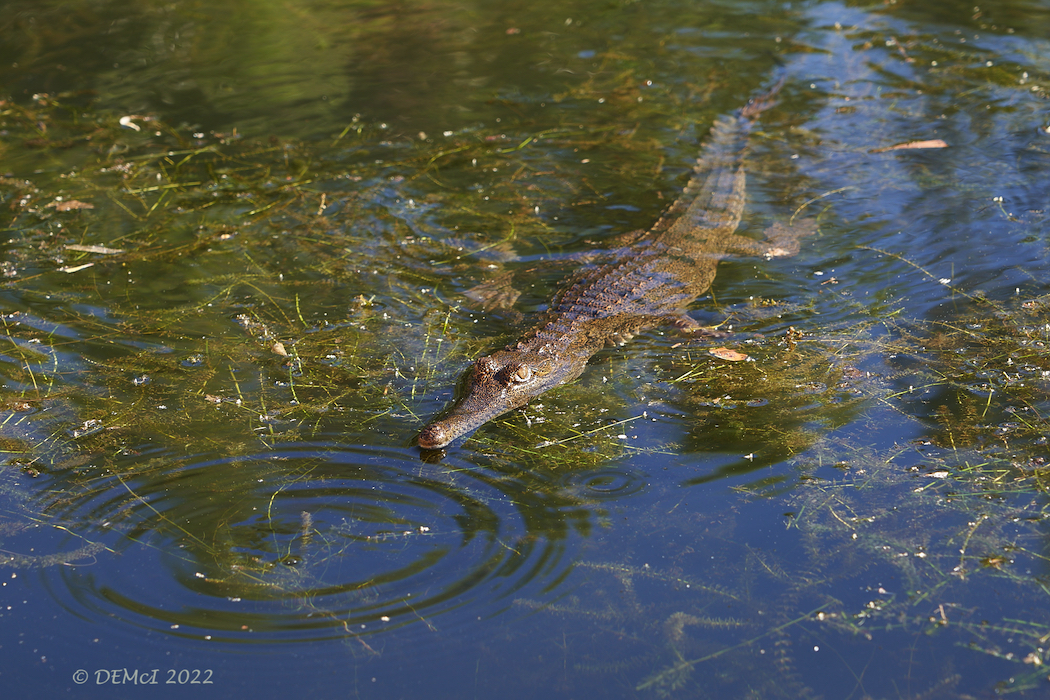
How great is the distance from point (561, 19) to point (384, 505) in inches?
351

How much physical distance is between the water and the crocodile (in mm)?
151

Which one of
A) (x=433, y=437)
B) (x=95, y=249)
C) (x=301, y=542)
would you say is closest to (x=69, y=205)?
(x=95, y=249)

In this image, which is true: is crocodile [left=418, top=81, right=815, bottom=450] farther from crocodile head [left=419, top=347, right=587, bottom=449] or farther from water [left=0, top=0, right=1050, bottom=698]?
water [left=0, top=0, right=1050, bottom=698]

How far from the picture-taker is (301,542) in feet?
11.2

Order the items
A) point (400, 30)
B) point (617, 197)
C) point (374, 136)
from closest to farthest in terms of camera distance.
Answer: point (617, 197) → point (374, 136) → point (400, 30)

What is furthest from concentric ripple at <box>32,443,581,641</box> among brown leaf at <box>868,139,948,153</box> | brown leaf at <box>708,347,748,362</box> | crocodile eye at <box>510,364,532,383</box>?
brown leaf at <box>868,139,948,153</box>

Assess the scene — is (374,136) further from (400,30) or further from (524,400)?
(524,400)

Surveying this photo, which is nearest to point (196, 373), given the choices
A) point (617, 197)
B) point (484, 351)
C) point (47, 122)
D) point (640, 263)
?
point (484, 351)

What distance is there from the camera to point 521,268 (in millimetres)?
5949

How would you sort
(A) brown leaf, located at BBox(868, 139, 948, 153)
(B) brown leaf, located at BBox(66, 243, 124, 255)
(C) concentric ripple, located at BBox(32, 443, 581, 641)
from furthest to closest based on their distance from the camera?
(A) brown leaf, located at BBox(868, 139, 948, 153) < (B) brown leaf, located at BBox(66, 243, 124, 255) < (C) concentric ripple, located at BBox(32, 443, 581, 641)

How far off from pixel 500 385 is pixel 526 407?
0.20 meters

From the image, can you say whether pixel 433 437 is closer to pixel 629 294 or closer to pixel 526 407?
pixel 526 407

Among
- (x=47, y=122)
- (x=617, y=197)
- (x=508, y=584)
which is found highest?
(x=47, y=122)

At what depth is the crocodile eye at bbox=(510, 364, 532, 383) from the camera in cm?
440
